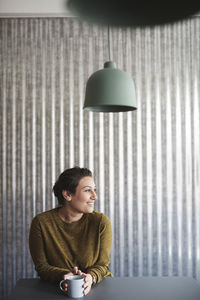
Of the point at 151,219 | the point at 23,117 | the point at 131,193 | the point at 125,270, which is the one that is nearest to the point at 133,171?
the point at 131,193

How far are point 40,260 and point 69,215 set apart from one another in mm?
318

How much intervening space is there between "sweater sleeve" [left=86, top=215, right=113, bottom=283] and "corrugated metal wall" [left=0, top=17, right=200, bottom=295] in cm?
96

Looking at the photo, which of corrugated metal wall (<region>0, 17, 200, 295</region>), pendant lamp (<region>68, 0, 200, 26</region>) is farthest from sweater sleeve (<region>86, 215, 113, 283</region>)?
pendant lamp (<region>68, 0, 200, 26</region>)

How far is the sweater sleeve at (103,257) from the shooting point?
1.79 metres

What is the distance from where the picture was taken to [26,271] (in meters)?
3.07

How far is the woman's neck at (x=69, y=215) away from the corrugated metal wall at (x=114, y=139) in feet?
2.99

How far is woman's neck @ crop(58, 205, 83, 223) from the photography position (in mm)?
2162

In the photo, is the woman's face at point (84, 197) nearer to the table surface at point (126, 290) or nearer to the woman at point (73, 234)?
the woman at point (73, 234)

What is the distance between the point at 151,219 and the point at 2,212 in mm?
1253

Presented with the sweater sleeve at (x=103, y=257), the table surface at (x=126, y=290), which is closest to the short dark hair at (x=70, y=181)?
the sweater sleeve at (x=103, y=257)

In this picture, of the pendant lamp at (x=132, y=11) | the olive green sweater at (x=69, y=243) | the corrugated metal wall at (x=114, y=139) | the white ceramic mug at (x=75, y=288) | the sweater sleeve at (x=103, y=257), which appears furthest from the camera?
the corrugated metal wall at (x=114, y=139)

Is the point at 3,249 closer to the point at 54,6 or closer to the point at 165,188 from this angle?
the point at 165,188

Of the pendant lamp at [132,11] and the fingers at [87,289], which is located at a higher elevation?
the pendant lamp at [132,11]

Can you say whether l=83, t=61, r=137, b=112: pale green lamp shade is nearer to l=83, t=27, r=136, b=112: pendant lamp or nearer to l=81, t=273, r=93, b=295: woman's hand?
l=83, t=27, r=136, b=112: pendant lamp
